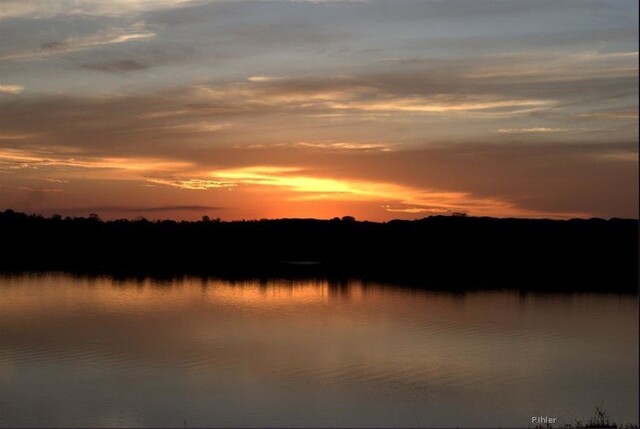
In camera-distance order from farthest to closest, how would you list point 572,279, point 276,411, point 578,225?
point 578,225, point 572,279, point 276,411

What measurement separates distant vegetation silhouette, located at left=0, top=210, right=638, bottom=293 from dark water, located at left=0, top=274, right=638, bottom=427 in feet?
43.6

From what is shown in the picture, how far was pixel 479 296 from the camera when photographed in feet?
131

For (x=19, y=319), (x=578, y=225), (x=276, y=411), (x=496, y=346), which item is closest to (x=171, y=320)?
(x=19, y=319)

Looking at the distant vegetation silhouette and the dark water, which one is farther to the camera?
the distant vegetation silhouette

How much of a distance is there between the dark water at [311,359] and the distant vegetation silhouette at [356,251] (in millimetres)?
13300

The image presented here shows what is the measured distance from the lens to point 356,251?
75750 mm

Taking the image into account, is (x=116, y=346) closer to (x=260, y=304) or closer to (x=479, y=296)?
(x=260, y=304)

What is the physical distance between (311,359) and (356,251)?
175 feet

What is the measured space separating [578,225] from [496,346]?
1626 inches

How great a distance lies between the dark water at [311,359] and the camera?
53.9 ft

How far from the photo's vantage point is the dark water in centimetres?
1642

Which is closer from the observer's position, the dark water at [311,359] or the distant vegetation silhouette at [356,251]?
the dark water at [311,359]

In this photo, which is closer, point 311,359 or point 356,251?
point 311,359

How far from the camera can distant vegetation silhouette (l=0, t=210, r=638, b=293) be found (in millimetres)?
53094
